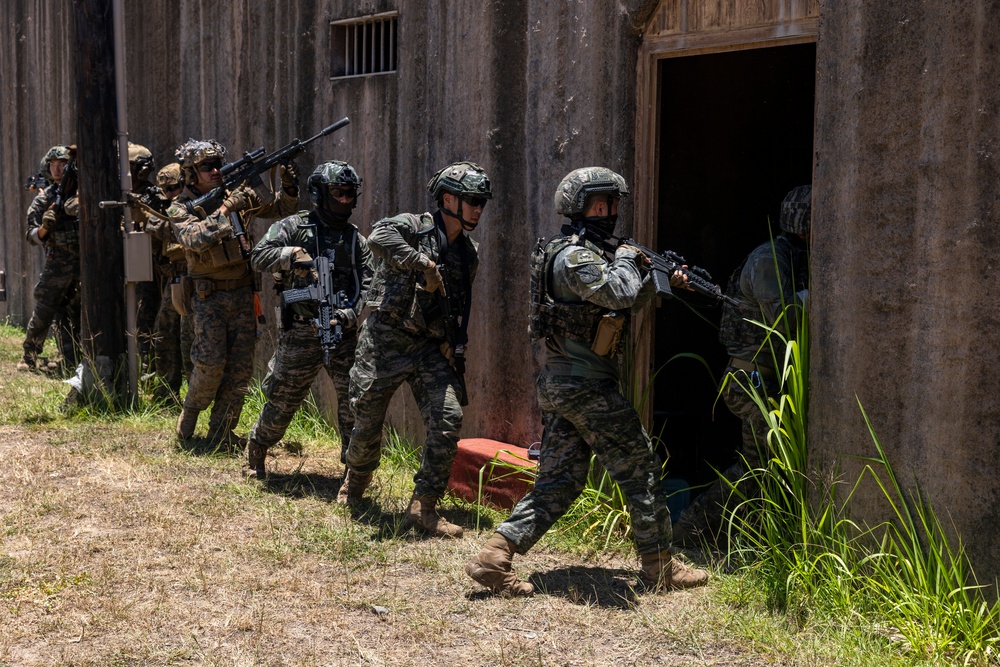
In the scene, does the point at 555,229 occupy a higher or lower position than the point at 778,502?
higher

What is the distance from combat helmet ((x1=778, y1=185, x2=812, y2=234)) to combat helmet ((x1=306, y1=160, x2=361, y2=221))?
2.51 meters

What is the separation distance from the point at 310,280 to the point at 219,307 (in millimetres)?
1241

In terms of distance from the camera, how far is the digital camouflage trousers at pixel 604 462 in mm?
5117

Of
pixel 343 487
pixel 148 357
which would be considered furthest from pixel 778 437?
pixel 148 357

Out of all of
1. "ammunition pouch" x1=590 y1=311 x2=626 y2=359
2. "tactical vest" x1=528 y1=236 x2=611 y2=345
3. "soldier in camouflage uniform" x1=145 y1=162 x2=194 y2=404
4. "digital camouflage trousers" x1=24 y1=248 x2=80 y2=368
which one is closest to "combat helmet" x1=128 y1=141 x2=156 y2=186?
"soldier in camouflage uniform" x1=145 y1=162 x2=194 y2=404

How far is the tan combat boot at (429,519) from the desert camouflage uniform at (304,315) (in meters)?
1.20

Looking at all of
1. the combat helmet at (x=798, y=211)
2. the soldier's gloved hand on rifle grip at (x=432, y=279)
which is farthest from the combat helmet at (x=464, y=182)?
the combat helmet at (x=798, y=211)

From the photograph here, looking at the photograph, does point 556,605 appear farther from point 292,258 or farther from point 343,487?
point 292,258

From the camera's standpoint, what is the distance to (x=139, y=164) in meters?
9.69

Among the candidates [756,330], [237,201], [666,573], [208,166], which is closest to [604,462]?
[666,573]

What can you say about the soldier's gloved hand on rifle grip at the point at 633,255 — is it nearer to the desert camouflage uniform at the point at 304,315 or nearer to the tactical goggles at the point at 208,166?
the desert camouflage uniform at the point at 304,315

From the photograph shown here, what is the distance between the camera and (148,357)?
31.7ft

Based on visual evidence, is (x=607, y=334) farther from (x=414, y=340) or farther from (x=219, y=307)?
(x=219, y=307)

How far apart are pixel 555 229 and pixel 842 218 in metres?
2.01
